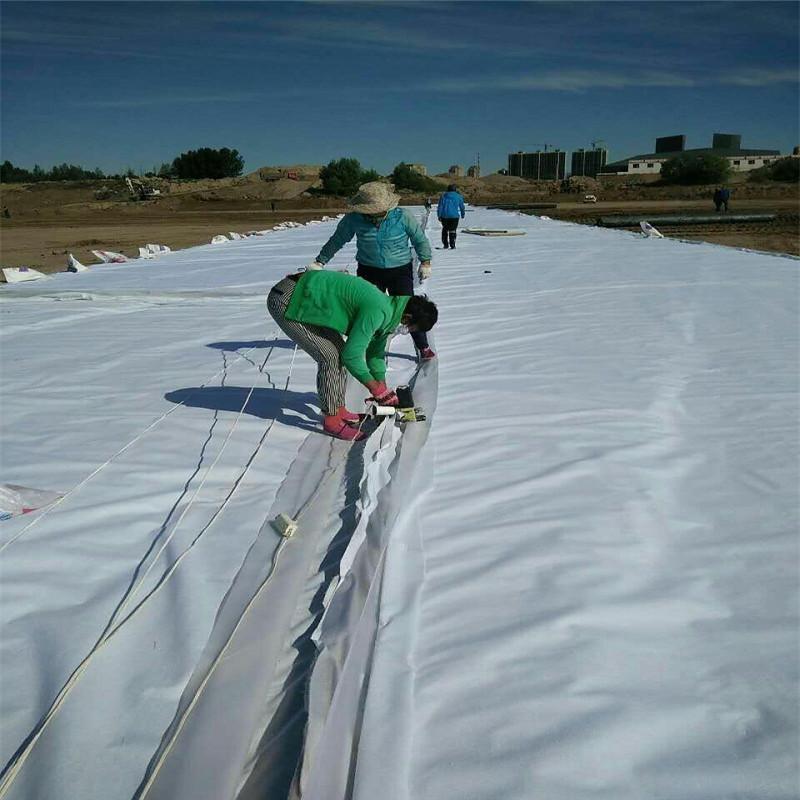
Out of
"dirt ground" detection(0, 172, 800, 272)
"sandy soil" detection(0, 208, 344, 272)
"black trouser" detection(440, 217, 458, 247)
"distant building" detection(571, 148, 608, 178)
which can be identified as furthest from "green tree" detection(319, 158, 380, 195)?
"distant building" detection(571, 148, 608, 178)

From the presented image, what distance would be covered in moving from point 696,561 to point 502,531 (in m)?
0.40

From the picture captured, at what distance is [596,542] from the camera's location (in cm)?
151

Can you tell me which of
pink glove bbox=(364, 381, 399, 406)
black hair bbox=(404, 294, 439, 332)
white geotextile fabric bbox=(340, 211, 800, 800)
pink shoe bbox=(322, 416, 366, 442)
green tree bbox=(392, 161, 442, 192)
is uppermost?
green tree bbox=(392, 161, 442, 192)

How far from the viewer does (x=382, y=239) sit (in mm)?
2963

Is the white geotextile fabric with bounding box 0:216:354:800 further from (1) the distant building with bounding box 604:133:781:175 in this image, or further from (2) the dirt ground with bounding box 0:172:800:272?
(1) the distant building with bounding box 604:133:781:175

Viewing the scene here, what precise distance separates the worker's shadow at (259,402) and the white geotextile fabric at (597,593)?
0.45 m

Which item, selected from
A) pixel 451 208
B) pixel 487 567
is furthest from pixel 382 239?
pixel 451 208

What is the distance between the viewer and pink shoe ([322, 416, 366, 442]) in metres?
2.11

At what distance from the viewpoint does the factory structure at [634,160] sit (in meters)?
58.4

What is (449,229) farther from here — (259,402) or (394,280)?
(259,402)

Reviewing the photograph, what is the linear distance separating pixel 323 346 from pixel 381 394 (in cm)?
22

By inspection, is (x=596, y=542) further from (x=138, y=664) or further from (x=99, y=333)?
(x=99, y=333)

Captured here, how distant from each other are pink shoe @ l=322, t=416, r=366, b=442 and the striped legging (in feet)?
0.10

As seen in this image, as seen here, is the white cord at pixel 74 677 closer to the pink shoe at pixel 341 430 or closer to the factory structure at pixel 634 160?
the pink shoe at pixel 341 430
